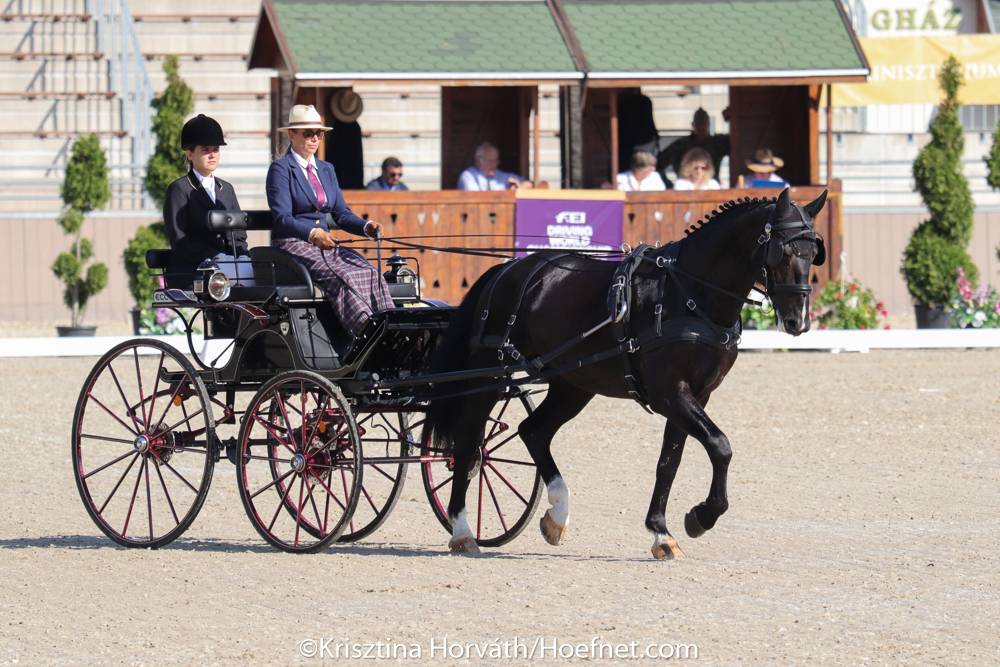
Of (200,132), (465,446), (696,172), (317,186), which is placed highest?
(696,172)

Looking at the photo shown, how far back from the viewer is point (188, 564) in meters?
8.24

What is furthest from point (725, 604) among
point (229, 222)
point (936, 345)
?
point (936, 345)

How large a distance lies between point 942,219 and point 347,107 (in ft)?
22.0

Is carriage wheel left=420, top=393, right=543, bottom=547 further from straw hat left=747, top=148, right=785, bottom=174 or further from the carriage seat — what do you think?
straw hat left=747, top=148, right=785, bottom=174

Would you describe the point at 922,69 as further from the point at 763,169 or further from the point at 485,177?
the point at 485,177

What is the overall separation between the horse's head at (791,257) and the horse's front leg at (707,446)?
0.52 m

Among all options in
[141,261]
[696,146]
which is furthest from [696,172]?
[141,261]

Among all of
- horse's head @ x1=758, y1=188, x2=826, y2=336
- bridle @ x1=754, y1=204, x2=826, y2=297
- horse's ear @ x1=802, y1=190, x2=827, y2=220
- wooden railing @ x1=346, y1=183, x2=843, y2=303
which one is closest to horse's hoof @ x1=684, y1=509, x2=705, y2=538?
horse's head @ x1=758, y1=188, x2=826, y2=336

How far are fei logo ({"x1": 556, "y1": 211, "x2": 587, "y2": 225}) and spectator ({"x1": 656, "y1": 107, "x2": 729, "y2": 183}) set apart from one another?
200 cm

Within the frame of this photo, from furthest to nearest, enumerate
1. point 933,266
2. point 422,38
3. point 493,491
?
point 933,266, point 422,38, point 493,491

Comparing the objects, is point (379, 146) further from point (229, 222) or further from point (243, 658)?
point (243, 658)

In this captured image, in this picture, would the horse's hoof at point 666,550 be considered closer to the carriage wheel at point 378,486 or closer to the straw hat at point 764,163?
the carriage wheel at point 378,486

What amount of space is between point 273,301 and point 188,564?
1.37 metres

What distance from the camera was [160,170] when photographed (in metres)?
20.8
